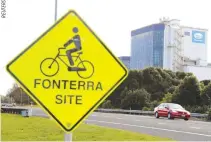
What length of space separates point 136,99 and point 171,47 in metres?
49.3

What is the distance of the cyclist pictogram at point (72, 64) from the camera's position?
14.2 feet

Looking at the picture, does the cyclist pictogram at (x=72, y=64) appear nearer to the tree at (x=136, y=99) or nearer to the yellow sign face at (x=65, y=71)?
the yellow sign face at (x=65, y=71)

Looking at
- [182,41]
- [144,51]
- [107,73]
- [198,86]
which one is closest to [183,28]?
[182,41]

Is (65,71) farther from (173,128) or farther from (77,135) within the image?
(173,128)

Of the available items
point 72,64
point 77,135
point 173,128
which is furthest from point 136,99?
point 72,64

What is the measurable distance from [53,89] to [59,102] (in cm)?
13

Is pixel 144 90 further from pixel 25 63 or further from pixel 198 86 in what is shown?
pixel 25 63

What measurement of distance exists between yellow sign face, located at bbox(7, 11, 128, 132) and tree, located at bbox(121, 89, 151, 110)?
48.4 metres

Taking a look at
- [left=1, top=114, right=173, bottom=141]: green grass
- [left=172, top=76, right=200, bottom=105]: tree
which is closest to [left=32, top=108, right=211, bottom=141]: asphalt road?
[left=1, top=114, right=173, bottom=141]: green grass

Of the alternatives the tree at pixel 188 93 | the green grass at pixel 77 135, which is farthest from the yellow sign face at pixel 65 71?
the tree at pixel 188 93

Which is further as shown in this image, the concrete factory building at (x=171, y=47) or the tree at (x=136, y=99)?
the concrete factory building at (x=171, y=47)

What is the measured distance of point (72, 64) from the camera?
4363 millimetres

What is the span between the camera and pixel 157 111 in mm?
32125

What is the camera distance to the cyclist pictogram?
14.2ft
